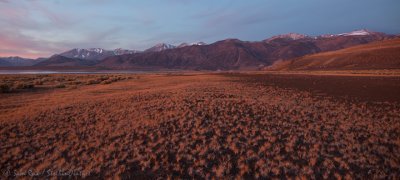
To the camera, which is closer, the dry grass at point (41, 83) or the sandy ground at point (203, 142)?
the sandy ground at point (203, 142)

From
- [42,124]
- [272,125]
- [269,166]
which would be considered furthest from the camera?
[42,124]

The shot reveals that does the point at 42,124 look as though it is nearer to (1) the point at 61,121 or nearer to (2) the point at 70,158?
(1) the point at 61,121

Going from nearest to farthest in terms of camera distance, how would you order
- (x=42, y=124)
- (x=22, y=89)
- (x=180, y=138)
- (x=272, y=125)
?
(x=180, y=138) < (x=272, y=125) < (x=42, y=124) < (x=22, y=89)

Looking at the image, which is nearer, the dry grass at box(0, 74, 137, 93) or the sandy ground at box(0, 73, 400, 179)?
the sandy ground at box(0, 73, 400, 179)

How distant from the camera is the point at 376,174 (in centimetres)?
714

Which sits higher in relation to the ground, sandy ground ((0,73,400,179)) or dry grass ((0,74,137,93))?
dry grass ((0,74,137,93))

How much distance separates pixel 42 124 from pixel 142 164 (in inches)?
328

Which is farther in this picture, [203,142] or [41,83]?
[41,83]

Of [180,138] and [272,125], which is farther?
[272,125]

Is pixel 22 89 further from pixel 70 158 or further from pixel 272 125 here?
pixel 272 125

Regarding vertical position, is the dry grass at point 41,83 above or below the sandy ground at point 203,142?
above

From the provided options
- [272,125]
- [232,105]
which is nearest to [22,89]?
[232,105]

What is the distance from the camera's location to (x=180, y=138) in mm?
10031

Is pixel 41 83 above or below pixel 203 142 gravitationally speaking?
above
